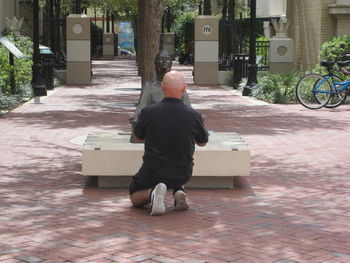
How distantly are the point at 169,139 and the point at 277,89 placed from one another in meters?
13.3

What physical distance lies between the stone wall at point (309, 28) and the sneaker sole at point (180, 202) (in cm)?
1837

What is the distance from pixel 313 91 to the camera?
59.9 feet

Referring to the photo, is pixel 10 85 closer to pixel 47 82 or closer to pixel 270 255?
pixel 47 82

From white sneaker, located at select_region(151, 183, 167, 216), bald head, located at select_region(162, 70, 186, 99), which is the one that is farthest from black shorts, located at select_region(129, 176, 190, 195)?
bald head, located at select_region(162, 70, 186, 99)

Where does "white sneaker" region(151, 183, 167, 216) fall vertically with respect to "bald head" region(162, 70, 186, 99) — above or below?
below

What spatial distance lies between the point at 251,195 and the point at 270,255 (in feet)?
8.27

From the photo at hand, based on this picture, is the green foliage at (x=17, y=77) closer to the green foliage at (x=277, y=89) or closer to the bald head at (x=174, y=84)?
the green foliage at (x=277, y=89)

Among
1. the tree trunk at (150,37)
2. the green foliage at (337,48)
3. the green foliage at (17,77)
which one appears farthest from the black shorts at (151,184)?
the green foliage at (337,48)

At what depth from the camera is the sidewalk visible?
243 inches

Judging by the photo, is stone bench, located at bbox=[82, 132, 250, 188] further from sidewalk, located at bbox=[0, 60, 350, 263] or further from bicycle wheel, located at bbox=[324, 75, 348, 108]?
bicycle wheel, located at bbox=[324, 75, 348, 108]

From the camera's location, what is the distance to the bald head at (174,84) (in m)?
7.49

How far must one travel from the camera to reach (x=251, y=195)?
8.57 m

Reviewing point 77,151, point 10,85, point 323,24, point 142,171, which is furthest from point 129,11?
point 142,171

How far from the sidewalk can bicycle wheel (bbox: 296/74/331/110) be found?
391 cm
